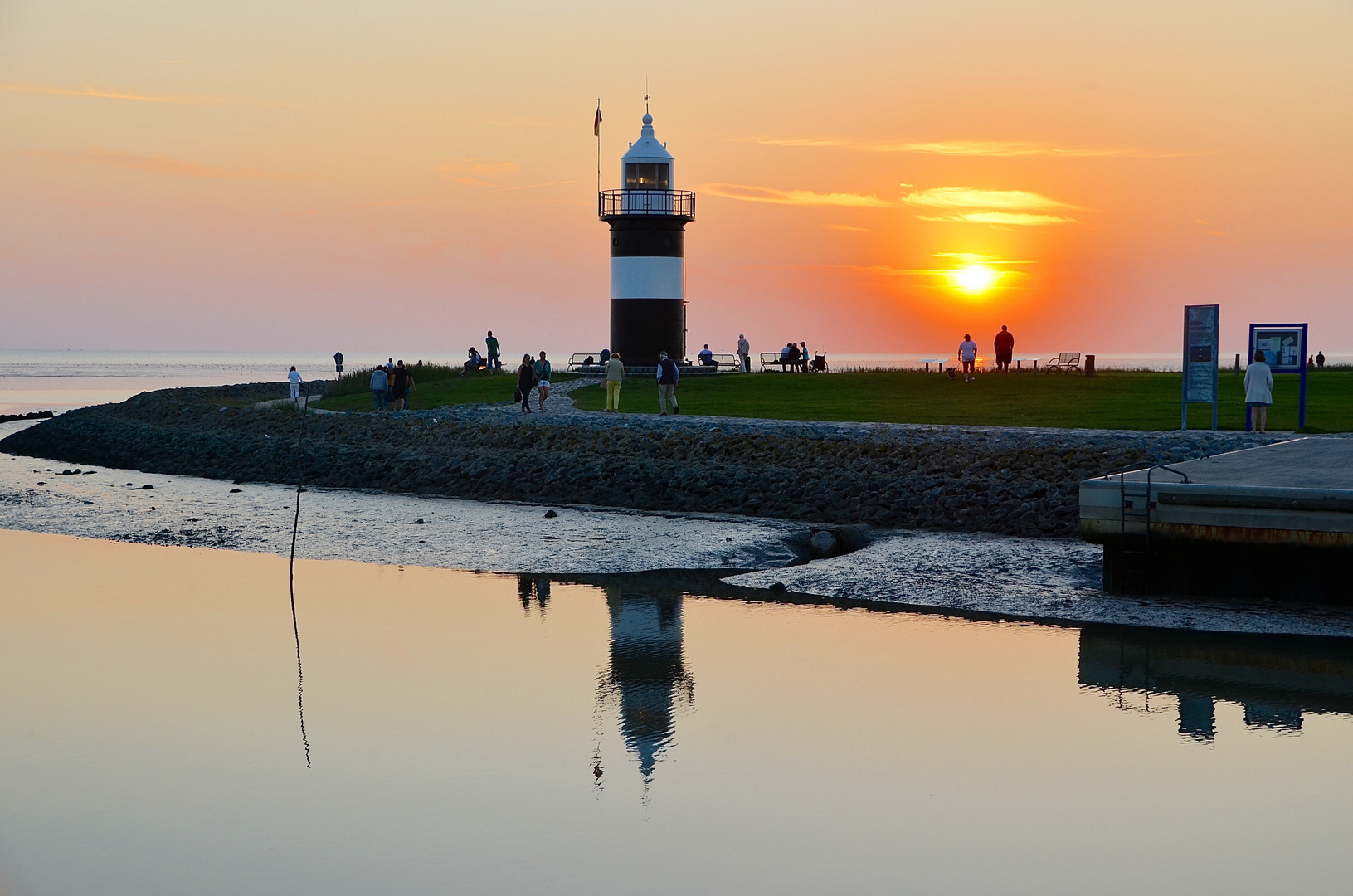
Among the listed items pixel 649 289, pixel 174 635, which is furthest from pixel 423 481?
pixel 649 289

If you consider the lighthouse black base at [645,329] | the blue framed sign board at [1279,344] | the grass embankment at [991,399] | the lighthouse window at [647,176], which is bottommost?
the grass embankment at [991,399]

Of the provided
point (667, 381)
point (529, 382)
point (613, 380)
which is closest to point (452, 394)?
point (529, 382)

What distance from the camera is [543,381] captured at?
115 feet

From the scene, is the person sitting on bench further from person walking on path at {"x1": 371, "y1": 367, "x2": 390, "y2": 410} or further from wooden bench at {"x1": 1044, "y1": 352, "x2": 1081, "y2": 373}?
wooden bench at {"x1": 1044, "y1": 352, "x2": 1081, "y2": 373}

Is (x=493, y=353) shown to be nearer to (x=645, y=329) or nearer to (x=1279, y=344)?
(x=645, y=329)

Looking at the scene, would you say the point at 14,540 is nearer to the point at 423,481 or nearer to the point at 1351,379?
the point at 423,481

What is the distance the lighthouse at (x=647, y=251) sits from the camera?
44062 mm

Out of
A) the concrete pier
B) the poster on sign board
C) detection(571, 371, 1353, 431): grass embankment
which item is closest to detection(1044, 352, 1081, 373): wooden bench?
detection(571, 371, 1353, 431): grass embankment

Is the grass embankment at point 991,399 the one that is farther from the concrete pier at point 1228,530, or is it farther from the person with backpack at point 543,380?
Answer: the concrete pier at point 1228,530

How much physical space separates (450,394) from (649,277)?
8.75 m

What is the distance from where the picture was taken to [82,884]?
754 centimetres

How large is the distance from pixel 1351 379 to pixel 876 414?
16675 mm

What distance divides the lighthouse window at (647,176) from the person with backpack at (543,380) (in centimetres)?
1053

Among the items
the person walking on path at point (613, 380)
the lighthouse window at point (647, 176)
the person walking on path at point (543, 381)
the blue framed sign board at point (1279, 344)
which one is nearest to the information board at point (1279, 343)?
the blue framed sign board at point (1279, 344)
